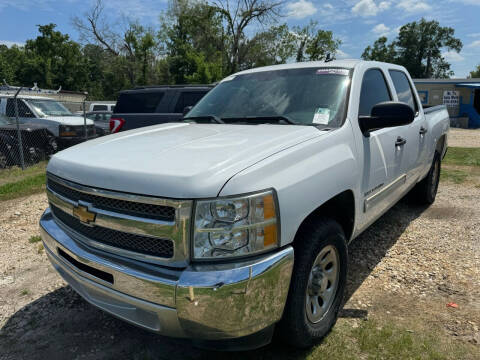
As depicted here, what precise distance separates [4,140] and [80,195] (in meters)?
8.53

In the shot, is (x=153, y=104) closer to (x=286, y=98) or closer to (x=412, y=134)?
(x=286, y=98)

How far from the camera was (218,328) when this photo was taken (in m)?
1.77

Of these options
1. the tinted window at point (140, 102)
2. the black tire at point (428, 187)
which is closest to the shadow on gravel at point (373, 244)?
the black tire at point (428, 187)

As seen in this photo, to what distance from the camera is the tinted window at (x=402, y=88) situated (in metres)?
3.95

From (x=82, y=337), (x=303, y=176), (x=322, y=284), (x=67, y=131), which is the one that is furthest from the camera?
(x=67, y=131)

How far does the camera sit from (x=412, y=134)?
3848 millimetres

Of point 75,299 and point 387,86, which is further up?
point 387,86

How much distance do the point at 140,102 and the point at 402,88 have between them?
5598mm

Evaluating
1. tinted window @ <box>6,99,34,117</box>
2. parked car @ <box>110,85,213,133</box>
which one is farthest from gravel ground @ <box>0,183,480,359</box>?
tinted window @ <box>6,99,34,117</box>

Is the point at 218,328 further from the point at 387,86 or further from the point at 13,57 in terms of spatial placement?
the point at 13,57

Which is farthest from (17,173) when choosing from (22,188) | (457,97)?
(457,97)

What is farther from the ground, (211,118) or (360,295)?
(211,118)

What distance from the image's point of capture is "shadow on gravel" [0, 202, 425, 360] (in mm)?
2424

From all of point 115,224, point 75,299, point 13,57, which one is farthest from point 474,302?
point 13,57
